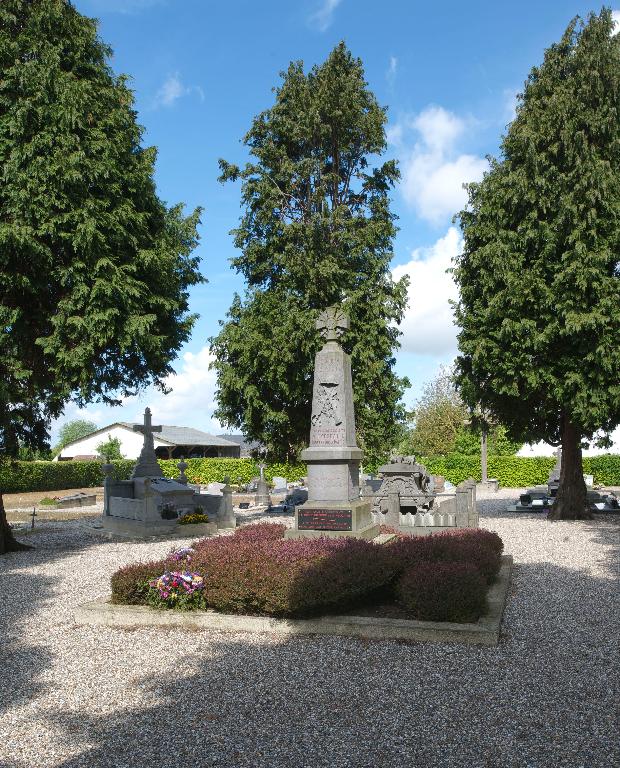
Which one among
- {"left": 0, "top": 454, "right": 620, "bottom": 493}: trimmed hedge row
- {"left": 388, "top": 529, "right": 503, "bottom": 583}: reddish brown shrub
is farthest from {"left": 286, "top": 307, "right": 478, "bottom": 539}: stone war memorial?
{"left": 0, "top": 454, "right": 620, "bottom": 493}: trimmed hedge row

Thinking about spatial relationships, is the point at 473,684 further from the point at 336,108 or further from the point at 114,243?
the point at 336,108

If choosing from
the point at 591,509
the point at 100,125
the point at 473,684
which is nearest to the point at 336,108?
the point at 100,125

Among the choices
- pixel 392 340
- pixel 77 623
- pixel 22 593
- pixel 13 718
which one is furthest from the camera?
pixel 392 340

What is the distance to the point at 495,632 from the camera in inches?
276

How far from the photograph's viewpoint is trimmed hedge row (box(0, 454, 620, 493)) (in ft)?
123

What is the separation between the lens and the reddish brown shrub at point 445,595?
7.37 meters

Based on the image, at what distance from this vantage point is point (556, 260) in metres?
18.4

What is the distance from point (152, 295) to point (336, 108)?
1277cm

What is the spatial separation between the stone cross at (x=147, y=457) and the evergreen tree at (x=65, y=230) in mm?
4563

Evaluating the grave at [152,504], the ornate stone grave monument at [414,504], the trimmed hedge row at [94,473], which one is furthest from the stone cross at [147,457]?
the trimmed hedge row at [94,473]

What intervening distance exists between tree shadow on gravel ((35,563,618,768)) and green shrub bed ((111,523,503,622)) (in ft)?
1.66

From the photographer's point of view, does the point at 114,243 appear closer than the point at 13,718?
No

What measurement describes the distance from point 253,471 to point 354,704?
3872 cm

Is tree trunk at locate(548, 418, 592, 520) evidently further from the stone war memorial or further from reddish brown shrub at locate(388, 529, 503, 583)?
reddish brown shrub at locate(388, 529, 503, 583)
